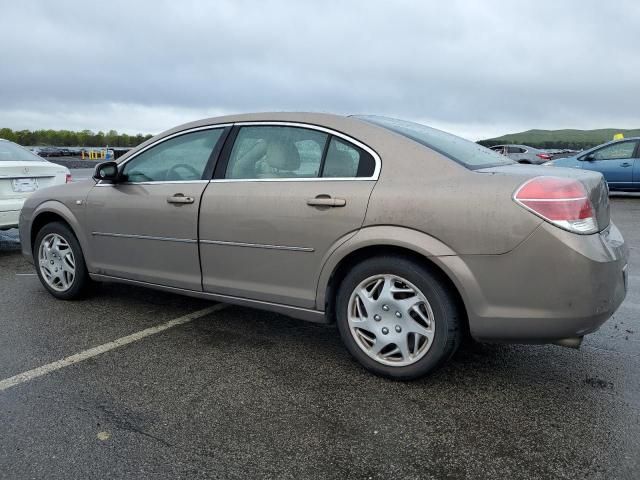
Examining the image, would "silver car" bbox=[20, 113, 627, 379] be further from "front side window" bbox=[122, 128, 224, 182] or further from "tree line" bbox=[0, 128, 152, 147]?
"tree line" bbox=[0, 128, 152, 147]

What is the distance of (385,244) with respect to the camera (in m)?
3.04

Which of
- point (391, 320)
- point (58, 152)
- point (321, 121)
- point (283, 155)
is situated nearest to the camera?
point (391, 320)

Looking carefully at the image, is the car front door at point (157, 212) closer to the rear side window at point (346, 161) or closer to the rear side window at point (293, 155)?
the rear side window at point (293, 155)

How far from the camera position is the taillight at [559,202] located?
8.93ft

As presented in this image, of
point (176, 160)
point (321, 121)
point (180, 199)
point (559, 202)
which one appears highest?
point (321, 121)

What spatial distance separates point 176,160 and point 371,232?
1.83 m

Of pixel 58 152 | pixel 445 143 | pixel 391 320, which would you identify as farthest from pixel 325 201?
pixel 58 152

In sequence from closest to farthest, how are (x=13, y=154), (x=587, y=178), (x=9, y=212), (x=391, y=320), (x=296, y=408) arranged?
1. (x=296, y=408)
2. (x=587, y=178)
3. (x=391, y=320)
4. (x=9, y=212)
5. (x=13, y=154)

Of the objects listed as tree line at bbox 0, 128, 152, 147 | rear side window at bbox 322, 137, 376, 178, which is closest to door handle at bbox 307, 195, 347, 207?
rear side window at bbox 322, 137, 376, 178

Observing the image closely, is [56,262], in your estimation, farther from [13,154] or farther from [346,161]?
[13,154]

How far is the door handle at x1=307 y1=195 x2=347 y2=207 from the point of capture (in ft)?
10.5

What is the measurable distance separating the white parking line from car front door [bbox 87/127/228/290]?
0.37m

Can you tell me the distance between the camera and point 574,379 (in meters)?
3.20

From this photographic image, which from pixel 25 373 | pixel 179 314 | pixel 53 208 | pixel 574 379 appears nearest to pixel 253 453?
pixel 25 373
